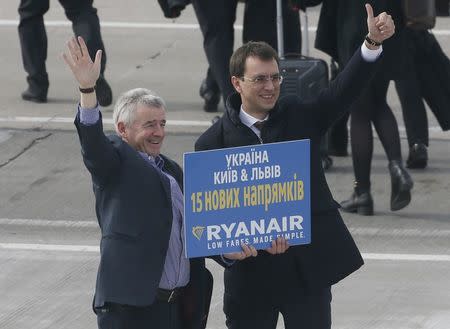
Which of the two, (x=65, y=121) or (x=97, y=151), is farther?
(x=65, y=121)

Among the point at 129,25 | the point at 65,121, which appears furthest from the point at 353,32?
the point at 129,25

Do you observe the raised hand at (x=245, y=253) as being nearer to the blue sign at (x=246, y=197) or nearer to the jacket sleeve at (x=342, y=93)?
the blue sign at (x=246, y=197)

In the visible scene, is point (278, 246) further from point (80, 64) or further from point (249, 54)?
point (80, 64)

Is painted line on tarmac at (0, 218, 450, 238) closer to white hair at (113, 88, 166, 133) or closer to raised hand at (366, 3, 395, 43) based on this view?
raised hand at (366, 3, 395, 43)

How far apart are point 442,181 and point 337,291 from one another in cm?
214

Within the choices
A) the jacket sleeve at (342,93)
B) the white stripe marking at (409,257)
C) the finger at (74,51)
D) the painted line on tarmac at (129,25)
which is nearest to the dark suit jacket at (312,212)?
the jacket sleeve at (342,93)

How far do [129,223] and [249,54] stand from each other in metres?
0.85

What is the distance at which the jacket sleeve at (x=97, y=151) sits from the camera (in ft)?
18.1

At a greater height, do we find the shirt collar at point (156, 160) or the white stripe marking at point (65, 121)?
the shirt collar at point (156, 160)

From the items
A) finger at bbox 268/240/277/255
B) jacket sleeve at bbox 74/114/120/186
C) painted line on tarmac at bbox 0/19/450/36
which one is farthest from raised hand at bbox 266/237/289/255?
painted line on tarmac at bbox 0/19/450/36

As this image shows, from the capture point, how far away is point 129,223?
18.4 feet

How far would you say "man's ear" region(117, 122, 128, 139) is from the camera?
18.8 ft

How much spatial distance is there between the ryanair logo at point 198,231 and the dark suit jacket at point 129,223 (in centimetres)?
11

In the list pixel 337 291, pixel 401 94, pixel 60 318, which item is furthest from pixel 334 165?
pixel 60 318
